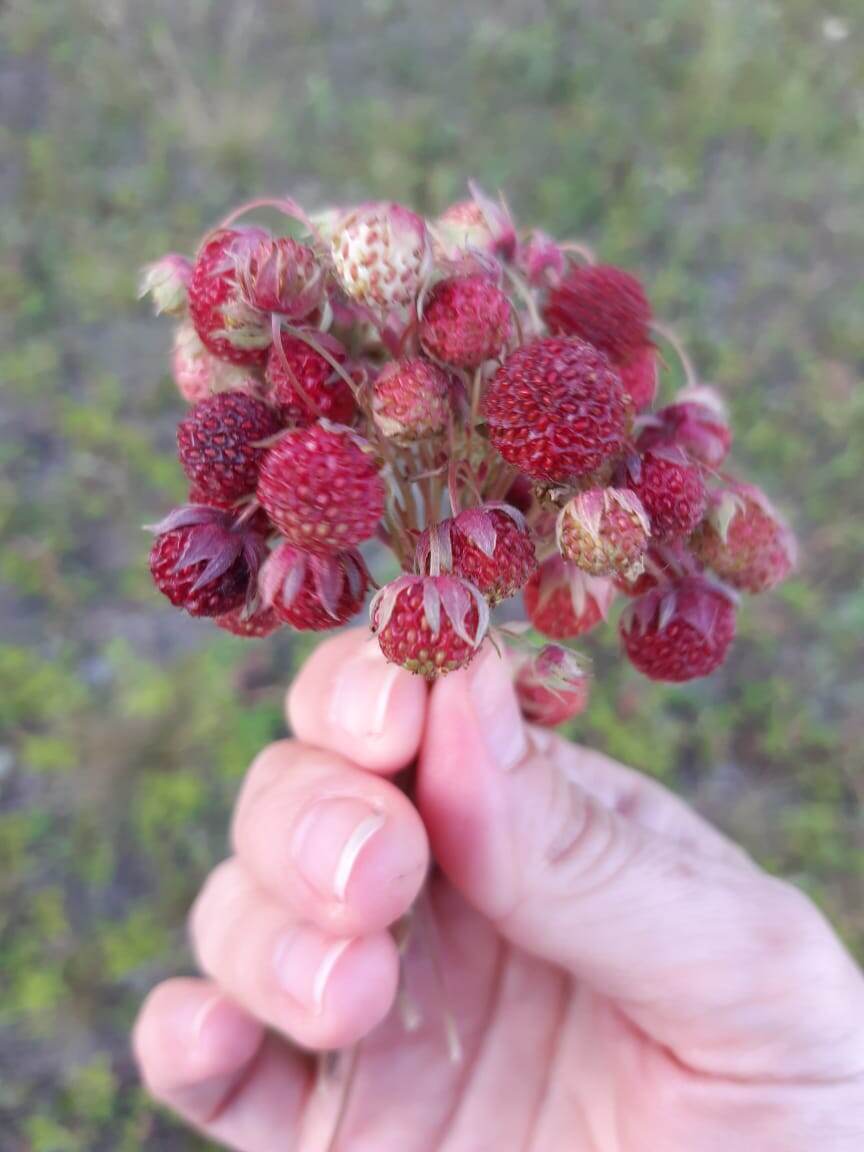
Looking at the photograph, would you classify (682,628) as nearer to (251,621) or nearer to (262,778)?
(251,621)

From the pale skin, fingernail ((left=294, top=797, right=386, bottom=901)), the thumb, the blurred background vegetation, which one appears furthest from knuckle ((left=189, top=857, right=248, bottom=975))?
the blurred background vegetation

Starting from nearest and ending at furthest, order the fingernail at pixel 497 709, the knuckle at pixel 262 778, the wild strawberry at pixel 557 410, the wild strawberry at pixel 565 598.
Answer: the wild strawberry at pixel 557 410
the wild strawberry at pixel 565 598
the fingernail at pixel 497 709
the knuckle at pixel 262 778

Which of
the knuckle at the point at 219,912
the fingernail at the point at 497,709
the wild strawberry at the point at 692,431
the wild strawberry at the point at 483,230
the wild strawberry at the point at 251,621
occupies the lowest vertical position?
the knuckle at the point at 219,912

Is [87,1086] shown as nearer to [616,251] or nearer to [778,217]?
[616,251]

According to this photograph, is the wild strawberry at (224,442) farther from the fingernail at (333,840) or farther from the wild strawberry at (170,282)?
the fingernail at (333,840)

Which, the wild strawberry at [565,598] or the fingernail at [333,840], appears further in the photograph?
the fingernail at [333,840]

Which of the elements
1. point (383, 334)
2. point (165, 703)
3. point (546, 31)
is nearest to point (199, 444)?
point (383, 334)

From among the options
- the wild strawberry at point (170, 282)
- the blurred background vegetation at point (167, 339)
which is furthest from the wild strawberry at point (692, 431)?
the blurred background vegetation at point (167, 339)

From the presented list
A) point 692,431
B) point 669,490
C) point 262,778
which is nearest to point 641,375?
point 692,431
